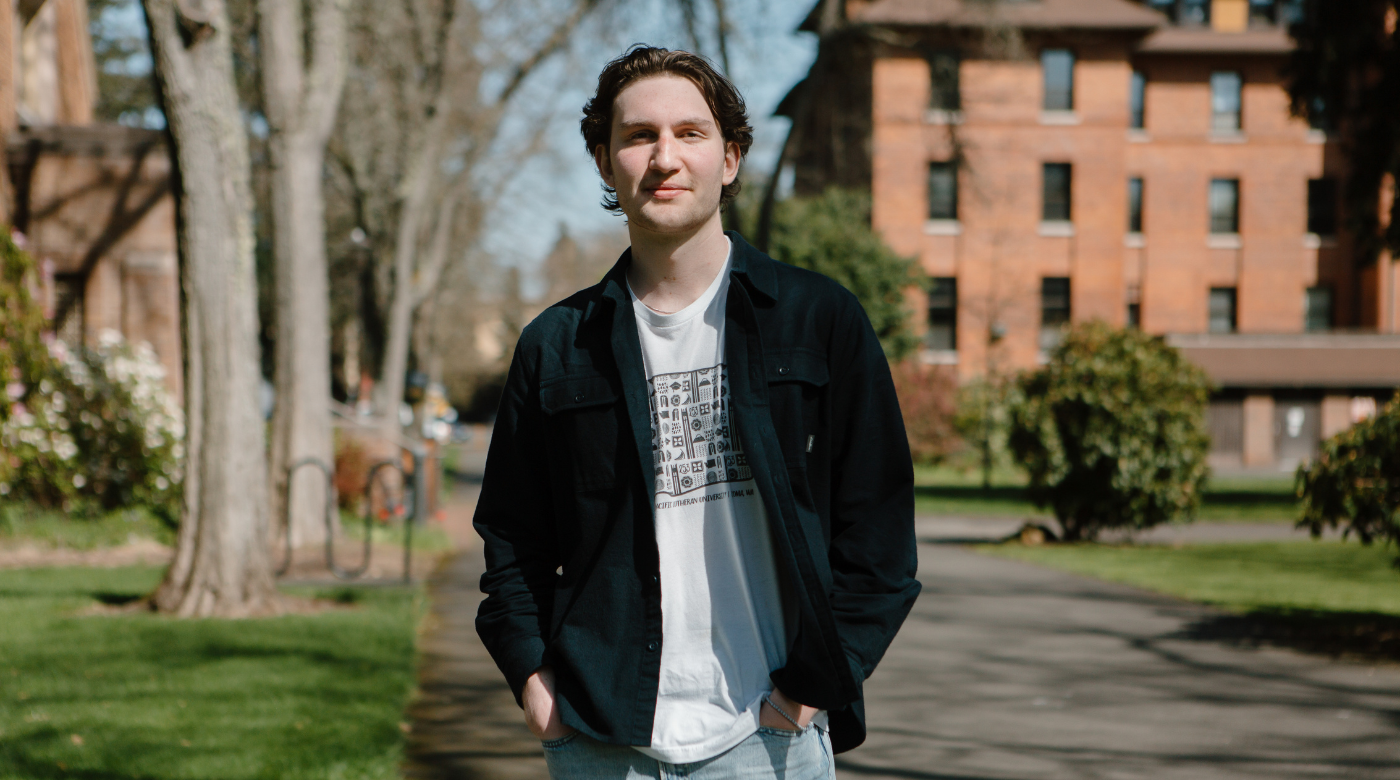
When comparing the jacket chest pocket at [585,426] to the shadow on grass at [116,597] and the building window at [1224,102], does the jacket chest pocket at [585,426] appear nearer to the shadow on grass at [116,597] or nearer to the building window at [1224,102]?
the shadow on grass at [116,597]

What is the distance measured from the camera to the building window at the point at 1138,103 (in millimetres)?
42000

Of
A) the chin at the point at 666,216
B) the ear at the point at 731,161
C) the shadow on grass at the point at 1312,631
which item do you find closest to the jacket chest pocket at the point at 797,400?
the chin at the point at 666,216

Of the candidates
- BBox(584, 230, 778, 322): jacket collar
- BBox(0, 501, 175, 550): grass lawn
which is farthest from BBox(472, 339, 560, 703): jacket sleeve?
BBox(0, 501, 175, 550): grass lawn

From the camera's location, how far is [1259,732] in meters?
6.26

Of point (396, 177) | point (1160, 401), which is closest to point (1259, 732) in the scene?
point (1160, 401)

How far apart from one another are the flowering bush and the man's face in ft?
42.5

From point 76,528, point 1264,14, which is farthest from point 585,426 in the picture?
point 1264,14

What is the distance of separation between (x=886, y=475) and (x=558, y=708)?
2.39 ft

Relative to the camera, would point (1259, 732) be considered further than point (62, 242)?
No

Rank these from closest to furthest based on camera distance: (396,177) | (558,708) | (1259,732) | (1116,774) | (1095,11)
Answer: (558,708) < (1116,774) < (1259,732) < (396,177) < (1095,11)

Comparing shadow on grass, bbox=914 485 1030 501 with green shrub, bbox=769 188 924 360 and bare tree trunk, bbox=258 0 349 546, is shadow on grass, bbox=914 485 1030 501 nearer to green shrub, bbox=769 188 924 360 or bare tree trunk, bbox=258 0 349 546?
green shrub, bbox=769 188 924 360

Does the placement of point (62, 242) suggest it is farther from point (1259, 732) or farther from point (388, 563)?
point (1259, 732)

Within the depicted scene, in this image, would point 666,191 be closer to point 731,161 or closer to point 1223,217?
point 731,161

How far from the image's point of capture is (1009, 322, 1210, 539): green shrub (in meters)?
16.4
